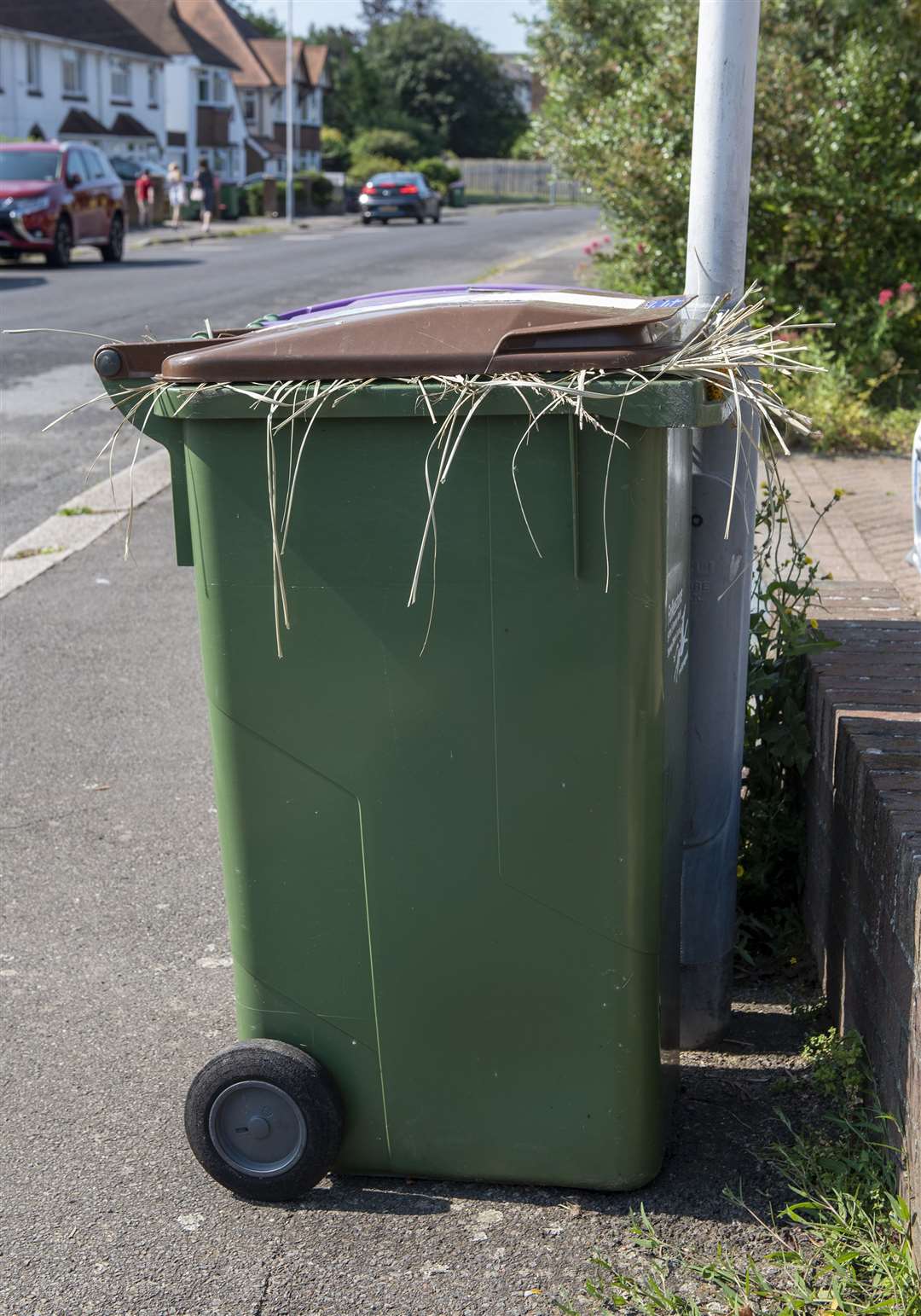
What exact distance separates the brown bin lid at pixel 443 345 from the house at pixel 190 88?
62384 millimetres

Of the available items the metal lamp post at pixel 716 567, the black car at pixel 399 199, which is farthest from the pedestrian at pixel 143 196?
the metal lamp post at pixel 716 567

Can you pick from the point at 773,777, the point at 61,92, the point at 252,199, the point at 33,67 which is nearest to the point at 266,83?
the point at 61,92

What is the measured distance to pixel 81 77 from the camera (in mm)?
50719

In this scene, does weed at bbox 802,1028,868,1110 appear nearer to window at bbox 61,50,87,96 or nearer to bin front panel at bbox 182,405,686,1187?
bin front panel at bbox 182,405,686,1187

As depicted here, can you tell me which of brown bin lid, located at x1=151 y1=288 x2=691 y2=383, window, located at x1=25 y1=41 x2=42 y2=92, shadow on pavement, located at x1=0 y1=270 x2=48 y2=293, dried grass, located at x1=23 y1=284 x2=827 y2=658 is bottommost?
shadow on pavement, located at x1=0 y1=270 x2=48 y2=293

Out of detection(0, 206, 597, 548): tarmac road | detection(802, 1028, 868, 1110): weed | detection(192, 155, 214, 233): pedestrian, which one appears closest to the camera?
detection(802, 1028, 868, 1110): weed

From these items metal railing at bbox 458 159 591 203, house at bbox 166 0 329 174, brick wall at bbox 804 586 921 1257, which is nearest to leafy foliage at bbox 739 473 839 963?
brick wall at bbox 804 586 921 1257

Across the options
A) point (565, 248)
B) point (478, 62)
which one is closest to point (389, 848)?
point (565, 248)

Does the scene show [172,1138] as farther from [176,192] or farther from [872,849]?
[176,192]

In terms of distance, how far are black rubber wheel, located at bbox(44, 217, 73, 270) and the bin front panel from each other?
71.4ft

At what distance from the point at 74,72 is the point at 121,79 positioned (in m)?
4.74

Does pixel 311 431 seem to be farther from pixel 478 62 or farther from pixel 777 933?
pixel 478 62

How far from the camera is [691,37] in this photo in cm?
1002

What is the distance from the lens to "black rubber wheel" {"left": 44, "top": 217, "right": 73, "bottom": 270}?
73.6ft
